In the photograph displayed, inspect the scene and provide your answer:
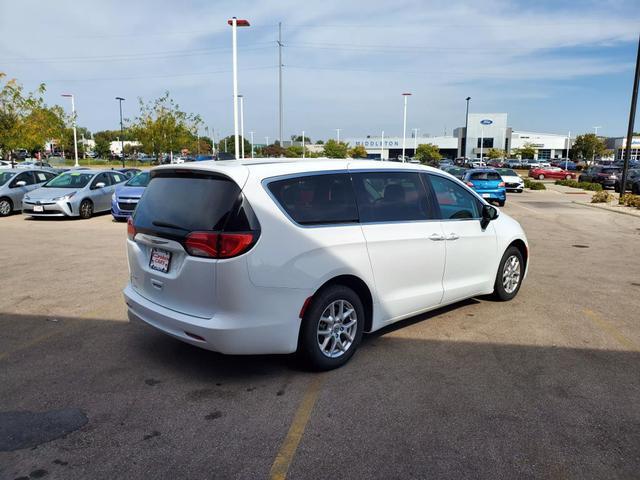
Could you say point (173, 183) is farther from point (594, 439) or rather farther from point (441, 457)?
point (594, 439)

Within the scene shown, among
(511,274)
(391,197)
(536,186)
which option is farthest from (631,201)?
(391,197)

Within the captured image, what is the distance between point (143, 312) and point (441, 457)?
2.67 m

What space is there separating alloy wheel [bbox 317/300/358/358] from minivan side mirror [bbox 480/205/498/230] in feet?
7.35

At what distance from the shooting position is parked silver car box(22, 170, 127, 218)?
15023mm

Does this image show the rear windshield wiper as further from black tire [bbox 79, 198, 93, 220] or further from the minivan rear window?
black tire [bbox 79, 198, 93, 220]

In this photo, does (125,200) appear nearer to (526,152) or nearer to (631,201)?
(631,201)

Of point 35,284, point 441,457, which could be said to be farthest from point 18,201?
point 441,457

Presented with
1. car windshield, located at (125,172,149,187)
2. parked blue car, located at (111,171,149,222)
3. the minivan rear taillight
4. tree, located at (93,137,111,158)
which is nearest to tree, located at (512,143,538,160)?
tree, located at (93,137,111,158)

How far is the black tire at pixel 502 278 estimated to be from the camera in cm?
634

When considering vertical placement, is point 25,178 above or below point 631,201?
above

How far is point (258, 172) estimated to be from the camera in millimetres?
4004

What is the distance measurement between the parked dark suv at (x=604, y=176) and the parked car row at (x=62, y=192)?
29852 mm

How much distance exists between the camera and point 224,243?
375 centimetres

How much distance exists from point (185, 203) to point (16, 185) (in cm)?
1590
